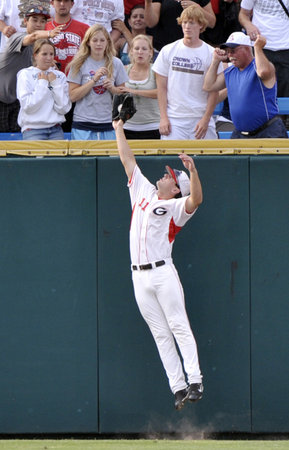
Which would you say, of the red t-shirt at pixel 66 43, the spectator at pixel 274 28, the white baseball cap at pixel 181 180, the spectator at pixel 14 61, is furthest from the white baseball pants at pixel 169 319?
the spectator at pixel 274 28

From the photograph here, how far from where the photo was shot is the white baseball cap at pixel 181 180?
7.19 m

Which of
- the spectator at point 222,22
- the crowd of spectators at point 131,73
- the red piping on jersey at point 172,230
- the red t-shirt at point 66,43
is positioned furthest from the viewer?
the spectator at point 222,22

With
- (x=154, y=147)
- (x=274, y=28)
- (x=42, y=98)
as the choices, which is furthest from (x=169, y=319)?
(x=274, y=28)

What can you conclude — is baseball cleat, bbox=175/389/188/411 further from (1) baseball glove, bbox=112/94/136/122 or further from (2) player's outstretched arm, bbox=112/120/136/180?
(1) baseball glove, bbox=112/94/136/122

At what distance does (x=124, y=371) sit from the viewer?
299 inches

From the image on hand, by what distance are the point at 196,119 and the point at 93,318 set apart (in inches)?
98.7

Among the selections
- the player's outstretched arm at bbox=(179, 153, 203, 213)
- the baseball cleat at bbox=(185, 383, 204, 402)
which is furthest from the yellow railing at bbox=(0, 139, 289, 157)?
the baseball cleat at bbox=(185, 383, 204, 402)

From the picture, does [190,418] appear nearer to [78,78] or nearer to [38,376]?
[38,376]

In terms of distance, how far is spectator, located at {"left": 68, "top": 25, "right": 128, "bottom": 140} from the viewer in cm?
915

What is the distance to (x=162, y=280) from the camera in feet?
23.0

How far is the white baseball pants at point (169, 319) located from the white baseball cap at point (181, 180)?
0.64 metres

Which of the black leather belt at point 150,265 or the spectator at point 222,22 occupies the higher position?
the spectator at point 222,22

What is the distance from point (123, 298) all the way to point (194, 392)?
3.80ft

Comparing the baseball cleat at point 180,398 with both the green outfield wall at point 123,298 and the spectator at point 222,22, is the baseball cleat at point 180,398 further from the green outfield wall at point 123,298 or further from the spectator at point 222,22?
the spectator at point 222,22
